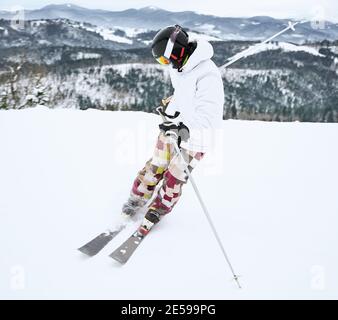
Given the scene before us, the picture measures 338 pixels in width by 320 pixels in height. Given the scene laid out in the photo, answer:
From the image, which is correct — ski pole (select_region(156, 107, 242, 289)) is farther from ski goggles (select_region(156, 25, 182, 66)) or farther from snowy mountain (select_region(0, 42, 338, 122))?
snowy mountain (select_region(0, 42, 338, 122))

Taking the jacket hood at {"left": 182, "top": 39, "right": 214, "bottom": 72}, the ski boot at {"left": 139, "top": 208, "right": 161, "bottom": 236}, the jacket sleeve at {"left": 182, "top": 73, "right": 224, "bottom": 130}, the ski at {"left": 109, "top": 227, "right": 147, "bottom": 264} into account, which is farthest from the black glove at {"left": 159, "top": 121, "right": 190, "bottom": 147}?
the ski at {"left": 109, "top": 227, "right": 147, "bottom": 264}

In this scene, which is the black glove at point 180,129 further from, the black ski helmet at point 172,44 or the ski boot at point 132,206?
the ski boot at point 132,206

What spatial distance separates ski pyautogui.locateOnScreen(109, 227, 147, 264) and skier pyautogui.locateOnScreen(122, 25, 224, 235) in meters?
0.06

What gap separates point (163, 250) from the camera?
2.96 m

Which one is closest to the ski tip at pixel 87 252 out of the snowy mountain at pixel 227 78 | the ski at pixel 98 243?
the ski at pixel 98 243

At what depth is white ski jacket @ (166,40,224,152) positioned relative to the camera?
111 inches

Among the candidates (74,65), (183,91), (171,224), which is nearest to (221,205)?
(171,224)

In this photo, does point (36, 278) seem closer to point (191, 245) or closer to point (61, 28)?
point (191, 245)

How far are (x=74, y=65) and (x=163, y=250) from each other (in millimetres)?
126614

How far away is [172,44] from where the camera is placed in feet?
9.30

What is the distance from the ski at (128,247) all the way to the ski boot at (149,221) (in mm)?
14

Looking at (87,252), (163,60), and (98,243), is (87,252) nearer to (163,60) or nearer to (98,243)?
(98,243)

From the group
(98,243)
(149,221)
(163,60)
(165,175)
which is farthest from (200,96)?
(98,243)

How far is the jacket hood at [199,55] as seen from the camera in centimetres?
287
